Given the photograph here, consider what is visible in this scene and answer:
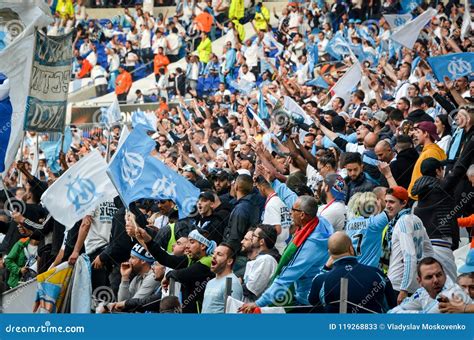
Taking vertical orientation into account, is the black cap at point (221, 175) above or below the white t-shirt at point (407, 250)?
below

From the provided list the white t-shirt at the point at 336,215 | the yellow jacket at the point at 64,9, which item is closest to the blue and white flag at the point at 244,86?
the white t-shirt at the point at 336,215

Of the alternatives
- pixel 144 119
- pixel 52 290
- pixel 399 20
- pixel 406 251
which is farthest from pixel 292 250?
pixel 399 20

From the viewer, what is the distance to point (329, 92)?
1809 cm

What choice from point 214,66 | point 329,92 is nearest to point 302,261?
point 329,92

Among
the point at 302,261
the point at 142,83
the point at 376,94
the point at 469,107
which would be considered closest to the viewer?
the point at 302,261

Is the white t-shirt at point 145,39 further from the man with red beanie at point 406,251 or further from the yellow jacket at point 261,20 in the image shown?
the man with red beanie at point 406,251

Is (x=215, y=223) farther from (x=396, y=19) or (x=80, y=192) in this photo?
(x=396, y=19)

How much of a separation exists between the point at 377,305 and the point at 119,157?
3.39m

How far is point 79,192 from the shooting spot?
11477mm

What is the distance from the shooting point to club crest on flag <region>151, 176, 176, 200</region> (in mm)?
11406

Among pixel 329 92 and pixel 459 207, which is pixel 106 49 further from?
pixel 459 207

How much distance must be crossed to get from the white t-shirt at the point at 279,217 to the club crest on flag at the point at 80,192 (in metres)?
1.59

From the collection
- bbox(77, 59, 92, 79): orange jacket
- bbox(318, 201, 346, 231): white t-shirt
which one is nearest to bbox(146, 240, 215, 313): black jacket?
bbox(318, 201, 346, 231): white t-shirt

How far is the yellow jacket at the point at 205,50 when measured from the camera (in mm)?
26469
